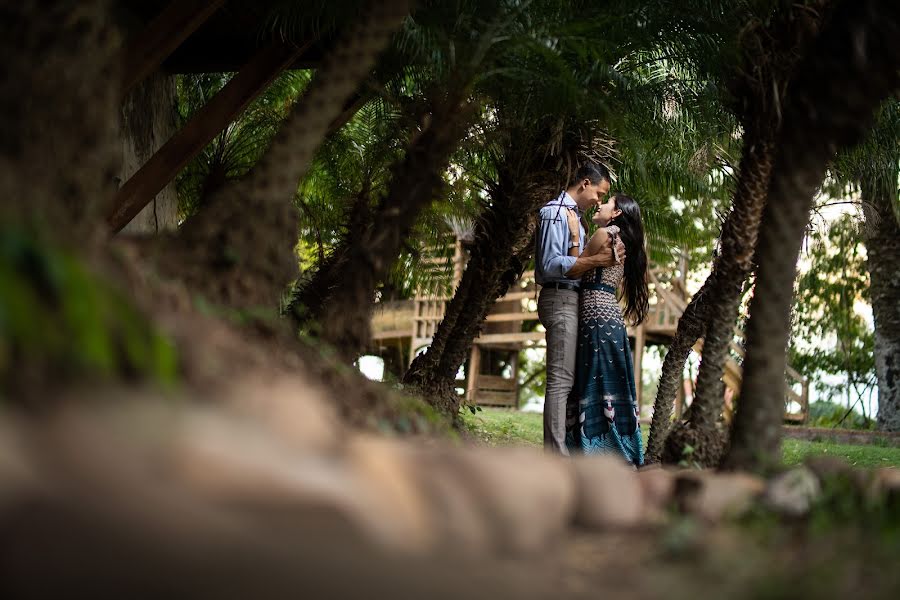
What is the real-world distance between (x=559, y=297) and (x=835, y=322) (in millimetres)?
14375

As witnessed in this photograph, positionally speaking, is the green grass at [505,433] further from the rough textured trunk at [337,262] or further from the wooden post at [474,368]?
the wooden post at [474,368]

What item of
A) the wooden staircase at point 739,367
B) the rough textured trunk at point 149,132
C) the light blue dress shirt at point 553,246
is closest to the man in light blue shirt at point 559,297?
the light blue dress shirt at point 553,246

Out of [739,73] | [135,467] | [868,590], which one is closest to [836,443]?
[739,73]

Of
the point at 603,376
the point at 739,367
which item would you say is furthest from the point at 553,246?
the point at 739,367

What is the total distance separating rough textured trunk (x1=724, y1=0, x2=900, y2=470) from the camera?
4.04 meters

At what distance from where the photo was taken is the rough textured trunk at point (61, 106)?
8.80ft

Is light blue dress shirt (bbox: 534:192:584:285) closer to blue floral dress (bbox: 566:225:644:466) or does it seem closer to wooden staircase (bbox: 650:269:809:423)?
blue floral dress (bbox: 566:225:644:466)

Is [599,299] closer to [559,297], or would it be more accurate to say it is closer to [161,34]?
[559,297]

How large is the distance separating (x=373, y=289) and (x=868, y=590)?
3009mm

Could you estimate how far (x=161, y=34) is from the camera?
7301 millimetres

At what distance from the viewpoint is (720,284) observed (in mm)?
5832

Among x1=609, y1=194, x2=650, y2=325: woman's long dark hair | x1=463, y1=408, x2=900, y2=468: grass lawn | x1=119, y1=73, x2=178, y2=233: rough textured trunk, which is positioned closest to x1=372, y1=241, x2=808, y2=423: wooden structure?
x1=463, y1=408, x2=900, y2=468: grass lawn

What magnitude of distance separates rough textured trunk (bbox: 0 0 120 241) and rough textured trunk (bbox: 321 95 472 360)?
165 cm

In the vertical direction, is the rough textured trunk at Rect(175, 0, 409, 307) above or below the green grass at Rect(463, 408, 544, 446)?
above
